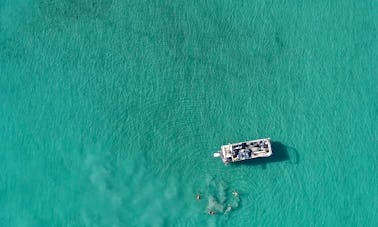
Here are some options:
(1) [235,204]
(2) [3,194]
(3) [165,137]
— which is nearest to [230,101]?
(3) [165,137]

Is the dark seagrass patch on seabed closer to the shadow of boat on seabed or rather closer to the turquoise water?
the turquoise water

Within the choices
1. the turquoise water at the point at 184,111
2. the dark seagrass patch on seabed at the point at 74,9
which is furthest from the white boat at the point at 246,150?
the dark seagrass patch on seabed at the point at 74,9

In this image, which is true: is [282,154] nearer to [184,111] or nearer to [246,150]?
[246,150]

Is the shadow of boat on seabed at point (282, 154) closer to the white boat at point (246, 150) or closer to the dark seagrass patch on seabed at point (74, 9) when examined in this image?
the white boat at point (246, 150)

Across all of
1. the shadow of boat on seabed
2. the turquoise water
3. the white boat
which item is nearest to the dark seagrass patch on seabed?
the turquoise water

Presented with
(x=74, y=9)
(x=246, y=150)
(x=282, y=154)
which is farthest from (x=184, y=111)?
(x=74, y=9)

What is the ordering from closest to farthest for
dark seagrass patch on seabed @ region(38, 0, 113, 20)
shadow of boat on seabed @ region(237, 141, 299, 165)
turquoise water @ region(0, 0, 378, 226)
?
1. turquoise water @ region(0, 0, 378, 226)
2. shadow of boat on seabed @ region(237, 141, 299, 165)
3. dark seagrass patch on seabed @ region(38, 0, 113, 20)
